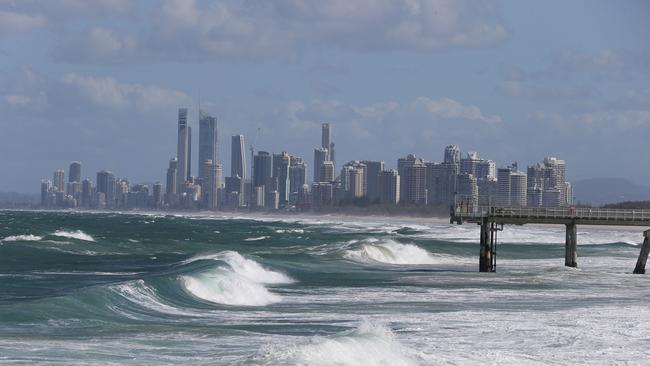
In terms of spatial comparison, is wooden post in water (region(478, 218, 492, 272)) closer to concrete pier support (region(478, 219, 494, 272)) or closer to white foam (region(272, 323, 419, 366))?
concrete pier support (region(478, 219, 494, 272))

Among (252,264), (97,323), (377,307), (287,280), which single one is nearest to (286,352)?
(97,323)

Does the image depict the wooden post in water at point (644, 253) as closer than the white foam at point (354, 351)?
No

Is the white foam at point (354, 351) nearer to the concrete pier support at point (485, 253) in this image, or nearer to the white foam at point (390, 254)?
the concrete pier support at point (485, 253)

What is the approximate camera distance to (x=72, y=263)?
61312 millimetres

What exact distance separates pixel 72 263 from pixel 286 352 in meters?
40.1

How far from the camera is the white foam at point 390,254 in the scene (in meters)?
73.2

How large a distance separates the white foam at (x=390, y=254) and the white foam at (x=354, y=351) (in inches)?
1765

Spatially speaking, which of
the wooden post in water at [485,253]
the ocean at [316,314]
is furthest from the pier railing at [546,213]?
the ocean at [316,314]

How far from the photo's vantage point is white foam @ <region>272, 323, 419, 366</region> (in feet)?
76.0

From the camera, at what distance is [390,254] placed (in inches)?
3012

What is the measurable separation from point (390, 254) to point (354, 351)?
5234cm

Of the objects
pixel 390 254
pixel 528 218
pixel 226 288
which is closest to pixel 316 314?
pixel 226 288

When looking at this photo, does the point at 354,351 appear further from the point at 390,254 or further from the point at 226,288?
the point at 390,254

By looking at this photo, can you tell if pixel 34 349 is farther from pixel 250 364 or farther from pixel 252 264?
pixel 252 264
